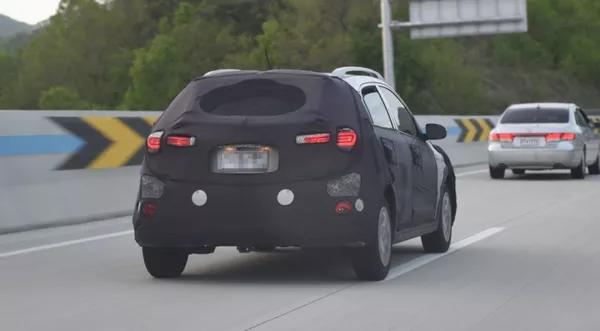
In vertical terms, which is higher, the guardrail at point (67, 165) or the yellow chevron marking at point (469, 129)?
the guardrail at point (67, 165)

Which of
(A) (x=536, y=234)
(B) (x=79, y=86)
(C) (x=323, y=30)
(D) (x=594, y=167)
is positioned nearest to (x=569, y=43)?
(C) (x=323, y=30)

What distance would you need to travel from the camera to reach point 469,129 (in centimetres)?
3591

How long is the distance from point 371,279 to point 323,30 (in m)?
93.4

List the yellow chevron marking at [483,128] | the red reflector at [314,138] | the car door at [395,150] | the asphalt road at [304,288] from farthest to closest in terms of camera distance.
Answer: the yellow chevron marking at [483,128] → the car door at [395,150] → the red reflector at [314,138] → the asphalt road at [304,288]

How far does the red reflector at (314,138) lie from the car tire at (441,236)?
287cm

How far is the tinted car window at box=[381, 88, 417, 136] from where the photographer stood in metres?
11.3

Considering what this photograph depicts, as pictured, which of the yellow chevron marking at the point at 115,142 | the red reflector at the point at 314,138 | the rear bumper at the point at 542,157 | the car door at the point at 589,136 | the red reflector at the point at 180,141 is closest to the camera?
the red reflector at the point at 314,138

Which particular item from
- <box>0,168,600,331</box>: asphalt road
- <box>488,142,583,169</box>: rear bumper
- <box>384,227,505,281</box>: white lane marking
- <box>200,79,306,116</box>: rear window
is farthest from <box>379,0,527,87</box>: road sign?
<box>200,79,306,116</box>: rear window

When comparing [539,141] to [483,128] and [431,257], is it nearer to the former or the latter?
[483,128]

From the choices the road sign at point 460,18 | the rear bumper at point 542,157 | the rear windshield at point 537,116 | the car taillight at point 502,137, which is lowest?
the rear bumper at point 542,157

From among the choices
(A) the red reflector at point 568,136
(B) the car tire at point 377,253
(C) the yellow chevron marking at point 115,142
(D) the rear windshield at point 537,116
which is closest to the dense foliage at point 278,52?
(D) the rear windshield at point 537,116

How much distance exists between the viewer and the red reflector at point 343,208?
954 cm

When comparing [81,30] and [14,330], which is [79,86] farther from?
[14,330]

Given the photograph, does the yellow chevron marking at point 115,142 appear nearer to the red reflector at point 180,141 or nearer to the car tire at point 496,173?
the red reflector at point 180,141
